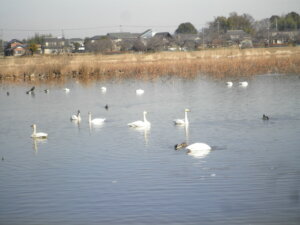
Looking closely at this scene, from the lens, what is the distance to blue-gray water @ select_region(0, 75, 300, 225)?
905 centimetres

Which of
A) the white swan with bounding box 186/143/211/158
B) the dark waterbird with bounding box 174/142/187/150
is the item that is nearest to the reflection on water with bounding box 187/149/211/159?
the white swan with bounding box 186/143/211/158

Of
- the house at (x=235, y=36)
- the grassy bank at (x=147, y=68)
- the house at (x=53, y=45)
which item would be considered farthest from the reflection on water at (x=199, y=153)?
the house at (x=53, y=45)

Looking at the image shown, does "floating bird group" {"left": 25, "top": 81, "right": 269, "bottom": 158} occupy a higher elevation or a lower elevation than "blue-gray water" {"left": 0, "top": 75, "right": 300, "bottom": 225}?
higher

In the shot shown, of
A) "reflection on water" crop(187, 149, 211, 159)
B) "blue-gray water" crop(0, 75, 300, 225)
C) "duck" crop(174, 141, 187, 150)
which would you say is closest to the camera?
"blue-gray water" crop(0, 75, 300, 225)

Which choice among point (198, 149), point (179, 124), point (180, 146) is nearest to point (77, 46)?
point (179, 124)

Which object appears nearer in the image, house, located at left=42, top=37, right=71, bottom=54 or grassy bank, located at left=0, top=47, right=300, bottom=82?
grassy bank, located at left=0, top=47, right=300, bottom=82

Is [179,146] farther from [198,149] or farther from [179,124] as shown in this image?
[179,124]

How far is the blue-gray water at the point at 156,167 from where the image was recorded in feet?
29.7

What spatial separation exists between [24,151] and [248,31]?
94919 millimetres

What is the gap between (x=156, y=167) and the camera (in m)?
12.0

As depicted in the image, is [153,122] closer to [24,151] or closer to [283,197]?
[24,151]

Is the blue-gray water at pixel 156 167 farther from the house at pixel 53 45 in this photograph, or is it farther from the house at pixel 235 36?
the house at pixel 53 45

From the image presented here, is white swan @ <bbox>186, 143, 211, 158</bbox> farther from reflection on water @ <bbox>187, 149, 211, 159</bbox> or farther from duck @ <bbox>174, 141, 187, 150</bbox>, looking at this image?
duck @ <bbox>174, 141, 187, 150</bbox>

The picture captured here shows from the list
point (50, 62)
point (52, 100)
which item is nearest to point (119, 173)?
point (52, 100)
